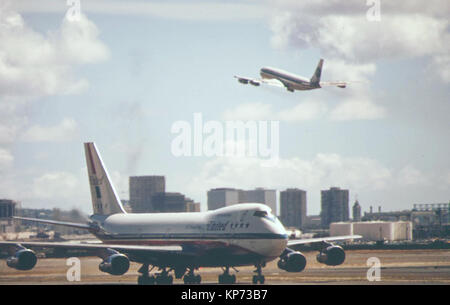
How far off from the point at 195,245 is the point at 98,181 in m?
23.3

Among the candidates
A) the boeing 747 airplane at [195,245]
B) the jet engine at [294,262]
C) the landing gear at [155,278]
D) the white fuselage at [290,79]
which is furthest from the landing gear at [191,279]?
the white fuselage at [290,79]

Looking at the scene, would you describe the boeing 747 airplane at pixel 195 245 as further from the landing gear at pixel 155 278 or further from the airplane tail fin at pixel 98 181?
the airplane tail fin at pixel 98 181

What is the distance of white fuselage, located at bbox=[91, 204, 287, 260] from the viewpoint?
210 feet

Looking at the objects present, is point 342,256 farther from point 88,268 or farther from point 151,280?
point 88,268

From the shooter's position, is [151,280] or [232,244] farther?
[151,280]

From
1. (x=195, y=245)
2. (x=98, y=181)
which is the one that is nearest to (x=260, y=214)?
(x=195, y=245)

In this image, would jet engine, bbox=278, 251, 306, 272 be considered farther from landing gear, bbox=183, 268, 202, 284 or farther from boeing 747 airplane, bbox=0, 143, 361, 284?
landing gear, bbox=183, 268, 202, 284

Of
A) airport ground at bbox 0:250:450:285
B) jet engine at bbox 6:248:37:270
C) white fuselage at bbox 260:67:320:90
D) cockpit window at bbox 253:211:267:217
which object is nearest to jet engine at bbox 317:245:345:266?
airport ground at bbox 0:250:450:285

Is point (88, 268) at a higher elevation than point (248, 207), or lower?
lower

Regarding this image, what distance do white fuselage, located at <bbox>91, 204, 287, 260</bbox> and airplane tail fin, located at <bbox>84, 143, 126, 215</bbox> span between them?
836cm

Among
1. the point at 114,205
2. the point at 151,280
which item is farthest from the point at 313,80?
the point at 151,280

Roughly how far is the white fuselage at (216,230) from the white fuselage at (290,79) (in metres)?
53.4
